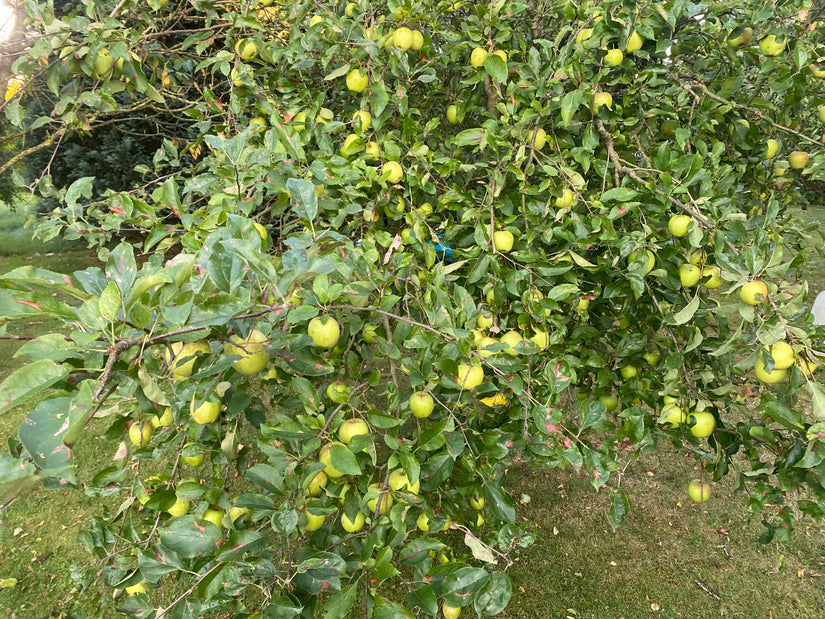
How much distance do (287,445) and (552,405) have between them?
2.29ft

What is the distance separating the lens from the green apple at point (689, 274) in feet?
4.66

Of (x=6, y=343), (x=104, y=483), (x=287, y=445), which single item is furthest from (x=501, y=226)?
(x=6, y=343)

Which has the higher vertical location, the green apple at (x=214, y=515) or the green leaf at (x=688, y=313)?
the green leaf at (x=688, y=313)

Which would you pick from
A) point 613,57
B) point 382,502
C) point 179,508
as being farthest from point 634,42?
point 179,508

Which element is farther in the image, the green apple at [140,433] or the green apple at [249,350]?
the green apple at [140,433]

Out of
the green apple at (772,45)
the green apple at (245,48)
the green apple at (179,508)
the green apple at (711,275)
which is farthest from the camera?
the green apple at (245,48)

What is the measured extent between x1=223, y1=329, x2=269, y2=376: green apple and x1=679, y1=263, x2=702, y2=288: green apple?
46.6 inches

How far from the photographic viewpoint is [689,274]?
56.1 inches

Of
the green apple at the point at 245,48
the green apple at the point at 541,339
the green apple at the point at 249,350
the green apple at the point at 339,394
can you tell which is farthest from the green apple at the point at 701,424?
the green apple at the point at 245,48

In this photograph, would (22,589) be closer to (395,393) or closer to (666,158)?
(395,393)

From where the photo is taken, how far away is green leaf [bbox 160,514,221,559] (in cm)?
98

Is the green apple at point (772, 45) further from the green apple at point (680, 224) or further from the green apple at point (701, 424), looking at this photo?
the green apple at point (701, 424)

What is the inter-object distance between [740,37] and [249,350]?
6.61 ft

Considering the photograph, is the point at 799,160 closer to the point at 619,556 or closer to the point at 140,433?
the point at 619,556
